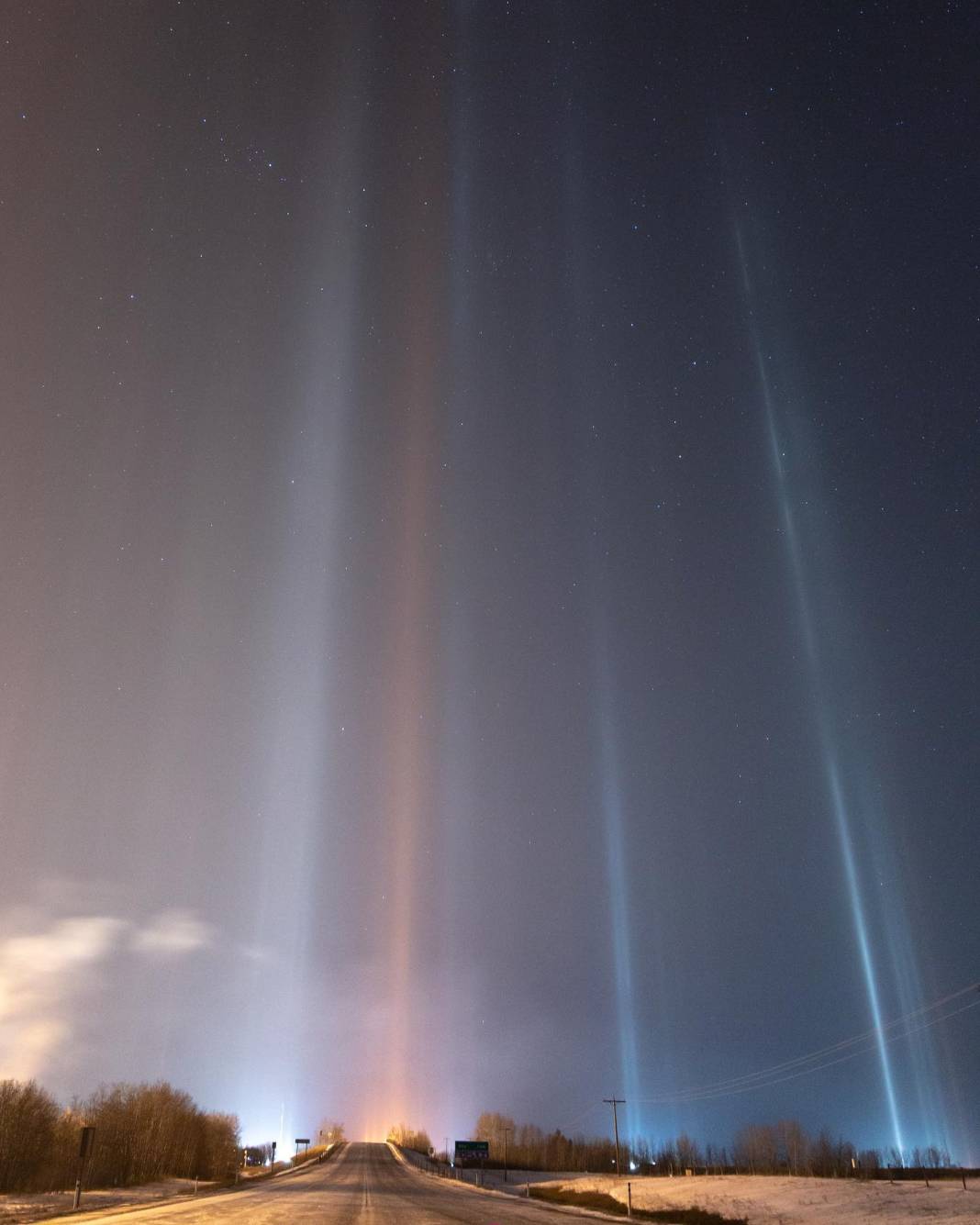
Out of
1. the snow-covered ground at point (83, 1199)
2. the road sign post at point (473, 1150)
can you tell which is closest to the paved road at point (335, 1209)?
the snow-covered ground at point (83, 1199)

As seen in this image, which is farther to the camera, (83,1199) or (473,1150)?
(473,1150)

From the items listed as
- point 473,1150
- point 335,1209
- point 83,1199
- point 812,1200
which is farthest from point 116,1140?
point 473,1150

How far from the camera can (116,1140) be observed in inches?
2849

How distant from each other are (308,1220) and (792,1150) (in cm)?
14568

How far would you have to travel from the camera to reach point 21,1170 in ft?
183

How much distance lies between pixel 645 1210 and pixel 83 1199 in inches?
1171

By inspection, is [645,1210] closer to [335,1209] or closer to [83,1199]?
[335,1209]

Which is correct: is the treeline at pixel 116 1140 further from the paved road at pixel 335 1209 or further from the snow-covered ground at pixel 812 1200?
the snow-covered ground at pixel 812 1200

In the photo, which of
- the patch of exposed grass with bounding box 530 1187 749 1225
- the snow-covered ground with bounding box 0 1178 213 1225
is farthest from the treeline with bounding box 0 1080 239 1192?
the patch of exposed grass with bounding box 530 1187 749 1225

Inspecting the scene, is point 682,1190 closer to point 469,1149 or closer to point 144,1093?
point 144,1093

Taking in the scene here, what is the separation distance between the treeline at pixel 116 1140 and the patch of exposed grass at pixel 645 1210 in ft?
103

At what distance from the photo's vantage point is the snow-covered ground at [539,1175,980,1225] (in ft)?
140

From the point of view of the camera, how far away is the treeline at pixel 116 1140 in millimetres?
56625

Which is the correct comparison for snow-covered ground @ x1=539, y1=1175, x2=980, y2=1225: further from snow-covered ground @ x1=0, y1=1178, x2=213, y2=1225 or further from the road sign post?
the road sign post
